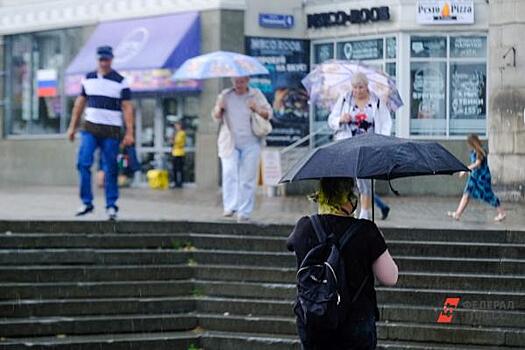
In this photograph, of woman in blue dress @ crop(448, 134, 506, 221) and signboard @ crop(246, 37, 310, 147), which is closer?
woman in blue dress @ crop(448, 134, 506, 221)

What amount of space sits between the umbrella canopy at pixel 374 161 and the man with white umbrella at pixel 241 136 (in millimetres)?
5758

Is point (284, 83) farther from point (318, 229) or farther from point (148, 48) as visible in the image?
point (318, 229)

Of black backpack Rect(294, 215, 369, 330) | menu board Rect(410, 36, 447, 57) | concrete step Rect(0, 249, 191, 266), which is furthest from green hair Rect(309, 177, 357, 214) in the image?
menu board Rect(410, 36, 447, 57)

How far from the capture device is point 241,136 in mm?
12703

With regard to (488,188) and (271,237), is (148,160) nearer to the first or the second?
(488,188)

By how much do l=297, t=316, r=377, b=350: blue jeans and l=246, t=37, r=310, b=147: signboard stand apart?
17098 millimetres

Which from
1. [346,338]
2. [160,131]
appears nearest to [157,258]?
[346,338]

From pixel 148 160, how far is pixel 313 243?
18.9 metres

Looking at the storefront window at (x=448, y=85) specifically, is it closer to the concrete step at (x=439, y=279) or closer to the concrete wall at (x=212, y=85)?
the concrete wall at (x=212, y=85)

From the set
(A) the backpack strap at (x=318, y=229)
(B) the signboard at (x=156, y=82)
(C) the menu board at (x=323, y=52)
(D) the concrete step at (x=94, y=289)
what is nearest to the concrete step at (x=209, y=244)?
(D) the concrete step at (x=94, y=289)

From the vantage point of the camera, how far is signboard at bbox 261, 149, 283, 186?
66.3ft

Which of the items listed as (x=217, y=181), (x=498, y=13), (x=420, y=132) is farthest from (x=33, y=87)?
(x=498, y=13)

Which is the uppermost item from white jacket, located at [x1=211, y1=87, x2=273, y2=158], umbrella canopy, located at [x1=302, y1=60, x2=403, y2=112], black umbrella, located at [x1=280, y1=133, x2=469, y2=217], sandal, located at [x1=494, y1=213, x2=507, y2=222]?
umbrella canopy, located at [x1=302, y1=60, x2=403, y2=112]

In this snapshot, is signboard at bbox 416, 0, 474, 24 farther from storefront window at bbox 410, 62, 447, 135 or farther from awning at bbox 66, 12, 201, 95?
awning at bbox 66, 12, 201, 95
